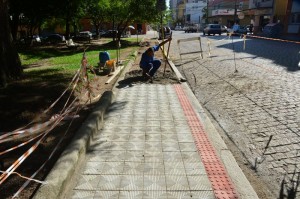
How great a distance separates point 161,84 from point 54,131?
5059 mm

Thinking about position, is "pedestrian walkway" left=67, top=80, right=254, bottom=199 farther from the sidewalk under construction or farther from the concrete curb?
the concrete curb

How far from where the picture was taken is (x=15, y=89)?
854cm

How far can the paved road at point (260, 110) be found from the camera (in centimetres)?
453

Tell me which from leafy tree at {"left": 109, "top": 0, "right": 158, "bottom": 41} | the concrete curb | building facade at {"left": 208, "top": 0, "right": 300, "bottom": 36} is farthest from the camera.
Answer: building facade at {"left": 208, "top": 0, "right": 300, "bottom": 36}

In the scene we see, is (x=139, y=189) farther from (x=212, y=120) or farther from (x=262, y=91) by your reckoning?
(x=262, y=91)

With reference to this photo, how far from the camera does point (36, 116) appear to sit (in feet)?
20.9

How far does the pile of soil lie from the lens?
4.09 metres

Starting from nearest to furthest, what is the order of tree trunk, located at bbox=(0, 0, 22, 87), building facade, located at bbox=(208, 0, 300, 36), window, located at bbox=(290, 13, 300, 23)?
1. tree trunk, located at bbox=(0, 0, 22, 87)
2. window, located at bbox=(290, 13, 300, 23)
3. building facade, located at bbox=(208, 0, 300, 36)

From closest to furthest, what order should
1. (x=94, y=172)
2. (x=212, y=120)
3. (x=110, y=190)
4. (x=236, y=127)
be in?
(x=110, y=190), (x=94, y=172), (x=236, y=127), (x=212, y=120)

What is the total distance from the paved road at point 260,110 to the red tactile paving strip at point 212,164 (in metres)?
0.56

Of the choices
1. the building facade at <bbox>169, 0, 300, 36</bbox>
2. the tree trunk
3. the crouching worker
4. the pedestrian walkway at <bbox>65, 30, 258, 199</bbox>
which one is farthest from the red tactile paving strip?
the building facade at <bbox>169, 0, 300, 36</bbox>

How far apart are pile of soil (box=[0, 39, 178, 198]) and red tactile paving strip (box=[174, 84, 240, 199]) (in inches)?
93.7

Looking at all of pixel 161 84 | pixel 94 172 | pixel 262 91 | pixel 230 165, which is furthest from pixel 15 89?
pixel 262 91

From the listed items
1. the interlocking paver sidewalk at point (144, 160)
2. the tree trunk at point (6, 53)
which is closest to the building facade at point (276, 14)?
the tree trunk at point (6, 53)
